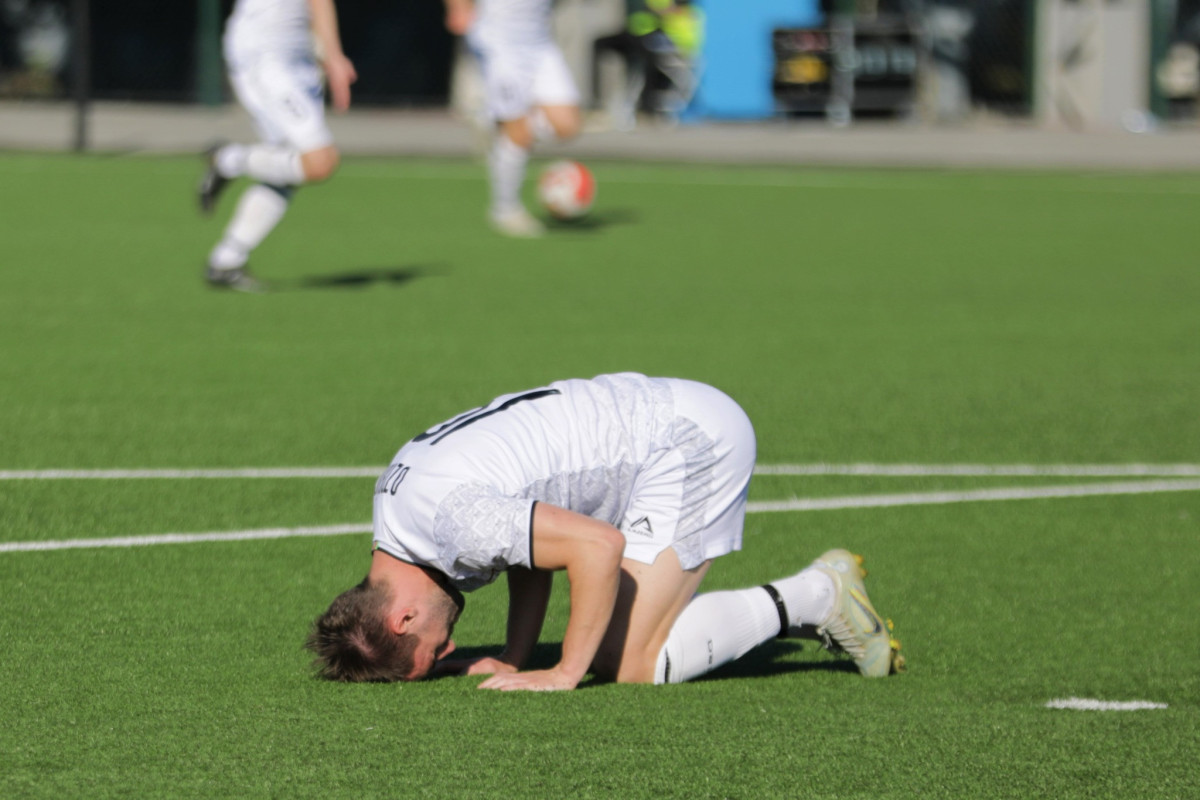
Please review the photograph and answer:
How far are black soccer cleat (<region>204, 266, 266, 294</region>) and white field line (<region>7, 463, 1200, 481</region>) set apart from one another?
4752 mm

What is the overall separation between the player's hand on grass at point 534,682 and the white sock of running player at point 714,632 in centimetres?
34

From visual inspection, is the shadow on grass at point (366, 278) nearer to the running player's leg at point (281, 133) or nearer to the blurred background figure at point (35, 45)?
the running player's leg at point (281, 133)

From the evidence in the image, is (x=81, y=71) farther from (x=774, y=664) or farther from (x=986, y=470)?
(x=774, y=664)

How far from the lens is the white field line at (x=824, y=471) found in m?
6.63

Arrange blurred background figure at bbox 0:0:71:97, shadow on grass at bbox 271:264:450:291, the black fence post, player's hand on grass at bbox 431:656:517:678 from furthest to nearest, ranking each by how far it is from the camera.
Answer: blurred background figure at bbox 0:0:71:97
the black fence post
shadow on grass at bbox 271:264:450:291
player's hand on grass at bbox 431:656:517:678

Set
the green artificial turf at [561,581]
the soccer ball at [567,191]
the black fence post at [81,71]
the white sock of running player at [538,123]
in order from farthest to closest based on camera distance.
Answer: the black fence post at [81,71] → the soccer ball at [567,191] → the white sock of running player at [538,123] → the green artificial turf at [561,581]

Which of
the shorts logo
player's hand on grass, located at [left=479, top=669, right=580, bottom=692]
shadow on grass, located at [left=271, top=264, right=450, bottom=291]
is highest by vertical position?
the shorts logo

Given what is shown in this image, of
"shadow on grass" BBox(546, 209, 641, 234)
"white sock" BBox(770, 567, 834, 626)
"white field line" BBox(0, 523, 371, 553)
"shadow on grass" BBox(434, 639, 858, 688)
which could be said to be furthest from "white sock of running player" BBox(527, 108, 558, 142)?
"white sock" BBox(770, 567, 834, 626)

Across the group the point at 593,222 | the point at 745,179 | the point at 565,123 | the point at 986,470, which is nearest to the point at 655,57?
the point at 745,179

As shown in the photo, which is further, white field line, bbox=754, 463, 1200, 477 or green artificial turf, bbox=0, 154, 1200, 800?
white field line, bbox=754, 463, 1200, 477

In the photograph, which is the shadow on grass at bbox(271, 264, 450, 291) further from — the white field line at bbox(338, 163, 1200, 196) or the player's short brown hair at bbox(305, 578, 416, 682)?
the player's short brown hair at bbox(305, 578, 416, 682)

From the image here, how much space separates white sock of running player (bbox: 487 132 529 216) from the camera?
14.1 m

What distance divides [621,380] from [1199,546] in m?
2.52

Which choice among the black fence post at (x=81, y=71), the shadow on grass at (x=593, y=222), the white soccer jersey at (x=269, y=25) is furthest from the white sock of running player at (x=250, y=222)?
the black fence post at (x=81, y=71)
